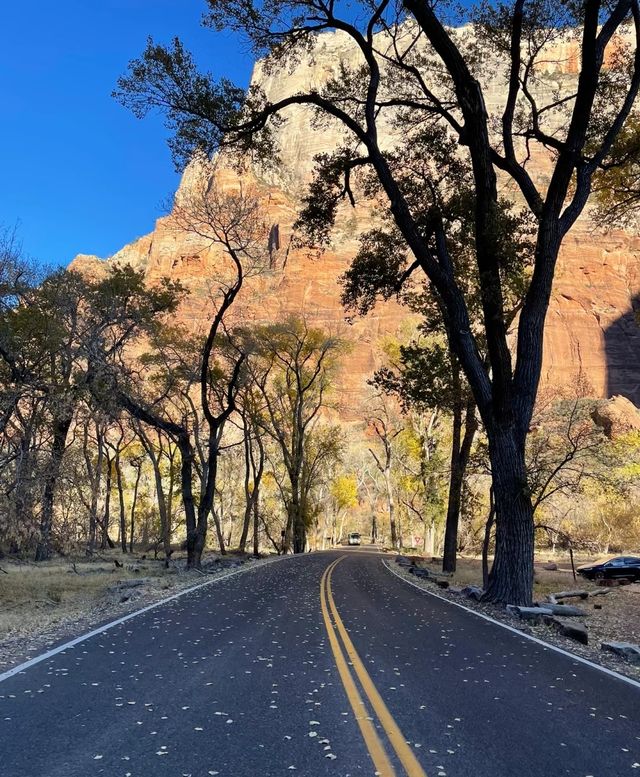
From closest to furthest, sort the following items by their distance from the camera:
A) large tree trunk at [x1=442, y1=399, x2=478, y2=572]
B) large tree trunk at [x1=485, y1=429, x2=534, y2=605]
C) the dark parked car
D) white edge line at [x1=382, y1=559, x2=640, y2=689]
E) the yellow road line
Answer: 1. the yellow road line
2. white edge line at [x1=382, y1=559, x2=640, y2=689]
3. large tree trunk at [x1=485, y1=429, x2=534, y2=605]
4. large tree trunk at [x1=442, y1=399, x2=478, y2=572]
5. the dark parked car

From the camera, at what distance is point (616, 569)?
30.2 metres

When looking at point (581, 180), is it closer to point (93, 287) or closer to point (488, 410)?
point (488, 410)

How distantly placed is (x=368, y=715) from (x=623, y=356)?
126 metres

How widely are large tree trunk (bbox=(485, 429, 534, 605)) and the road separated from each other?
320 centimetres

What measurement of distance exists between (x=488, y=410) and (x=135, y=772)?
10.9 meters

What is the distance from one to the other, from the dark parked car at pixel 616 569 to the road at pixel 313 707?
76.6ft

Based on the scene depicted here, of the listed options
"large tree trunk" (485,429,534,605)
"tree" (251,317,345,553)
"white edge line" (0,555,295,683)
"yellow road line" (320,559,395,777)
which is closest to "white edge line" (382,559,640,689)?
"large tree trunk" (485,429,534,605)

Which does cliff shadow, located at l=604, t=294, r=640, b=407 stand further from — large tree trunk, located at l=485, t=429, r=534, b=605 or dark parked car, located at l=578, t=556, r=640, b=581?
large tree trunk, located at l=485, t=429, r=534, b=605

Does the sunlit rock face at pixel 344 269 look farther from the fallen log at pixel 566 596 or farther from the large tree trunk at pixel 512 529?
the large tree trunk at pixel 512 529

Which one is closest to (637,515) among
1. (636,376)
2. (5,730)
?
(5,730)

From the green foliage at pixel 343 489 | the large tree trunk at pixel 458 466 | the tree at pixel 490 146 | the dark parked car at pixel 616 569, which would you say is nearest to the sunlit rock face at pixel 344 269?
the green foliage at pixel 343 489

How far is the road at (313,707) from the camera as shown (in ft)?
13.8

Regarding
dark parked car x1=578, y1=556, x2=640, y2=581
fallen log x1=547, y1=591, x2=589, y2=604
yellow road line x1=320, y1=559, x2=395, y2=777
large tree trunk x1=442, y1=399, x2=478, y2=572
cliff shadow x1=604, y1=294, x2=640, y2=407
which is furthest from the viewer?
cliff shadow x1=604, y1=294, x2=640, y2=407

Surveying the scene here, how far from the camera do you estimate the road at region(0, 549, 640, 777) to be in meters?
4.20
